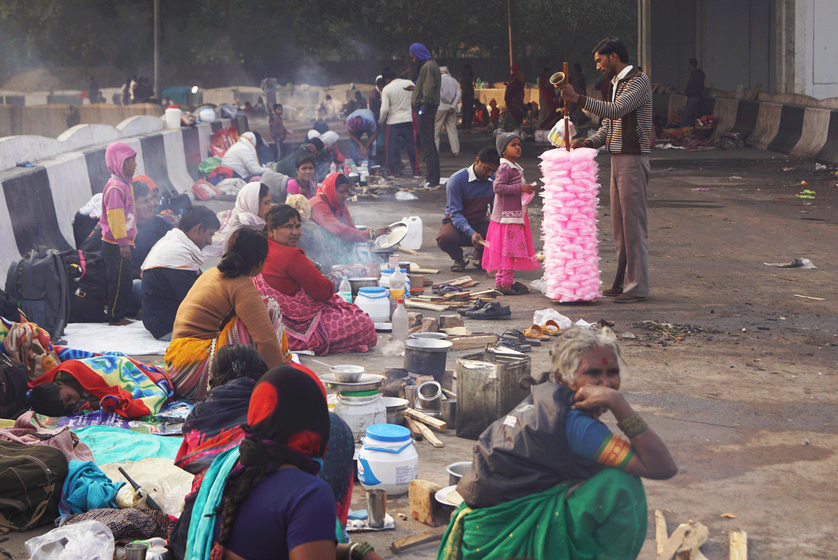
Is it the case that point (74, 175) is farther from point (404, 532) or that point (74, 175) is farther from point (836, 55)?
point (836, 55)

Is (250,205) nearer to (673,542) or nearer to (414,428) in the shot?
(414,428)

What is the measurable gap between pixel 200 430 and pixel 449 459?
1523 mm

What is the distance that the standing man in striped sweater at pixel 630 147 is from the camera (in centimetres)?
790

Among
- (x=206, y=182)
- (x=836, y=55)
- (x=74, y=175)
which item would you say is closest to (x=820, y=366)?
(x=74, y=175)

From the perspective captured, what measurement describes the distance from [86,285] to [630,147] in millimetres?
4998

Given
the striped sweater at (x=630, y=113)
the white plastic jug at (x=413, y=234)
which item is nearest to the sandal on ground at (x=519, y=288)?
the striped sweater at (x=630, y=113)

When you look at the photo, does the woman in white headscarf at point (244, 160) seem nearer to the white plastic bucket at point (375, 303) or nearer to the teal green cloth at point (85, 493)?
the white plastic bucket at point (375, 303)

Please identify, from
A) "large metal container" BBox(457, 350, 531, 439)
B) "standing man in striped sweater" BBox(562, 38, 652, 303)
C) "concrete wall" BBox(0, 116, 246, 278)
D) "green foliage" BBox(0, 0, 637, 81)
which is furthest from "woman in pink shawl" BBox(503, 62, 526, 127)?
"large metal container" BBox(457, 350, 531, 439)

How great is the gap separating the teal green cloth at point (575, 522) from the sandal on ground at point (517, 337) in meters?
3.70

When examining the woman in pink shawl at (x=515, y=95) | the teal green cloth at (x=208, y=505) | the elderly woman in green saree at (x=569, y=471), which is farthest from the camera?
the woman in pink shawl at (x=515, y=95)

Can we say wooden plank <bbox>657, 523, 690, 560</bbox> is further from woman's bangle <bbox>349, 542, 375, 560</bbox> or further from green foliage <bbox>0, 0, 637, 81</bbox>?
green foliage <bbox>0, 0, 637, 81</bbox>

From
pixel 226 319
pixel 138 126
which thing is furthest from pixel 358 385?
pixel 138 126

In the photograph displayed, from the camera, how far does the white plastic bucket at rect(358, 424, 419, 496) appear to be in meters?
4.20

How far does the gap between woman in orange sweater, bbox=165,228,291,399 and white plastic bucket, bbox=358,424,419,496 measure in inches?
40.7
